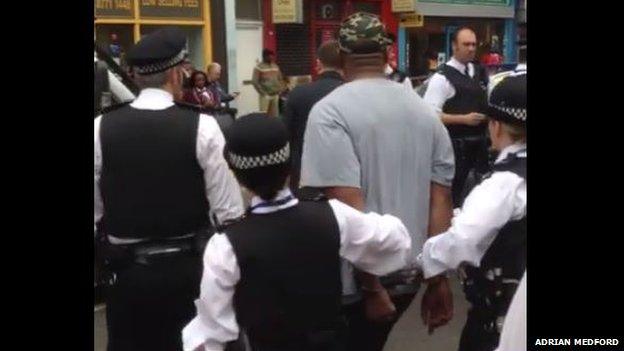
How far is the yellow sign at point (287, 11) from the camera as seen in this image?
16.5 m

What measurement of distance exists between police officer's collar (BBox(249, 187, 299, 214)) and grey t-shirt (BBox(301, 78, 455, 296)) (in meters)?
0.47

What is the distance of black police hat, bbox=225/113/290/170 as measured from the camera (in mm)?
2834

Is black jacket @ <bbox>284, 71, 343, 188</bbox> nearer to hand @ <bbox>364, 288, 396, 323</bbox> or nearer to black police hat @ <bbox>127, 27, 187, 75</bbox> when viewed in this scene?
black police hat @ <bbox>127, 27, 187, 75</bbox>

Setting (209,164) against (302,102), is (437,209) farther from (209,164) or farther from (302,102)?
(302,102)

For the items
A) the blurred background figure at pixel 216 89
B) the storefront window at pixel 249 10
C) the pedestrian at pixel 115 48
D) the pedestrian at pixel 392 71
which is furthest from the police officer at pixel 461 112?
the storefront window at pixel 249 10

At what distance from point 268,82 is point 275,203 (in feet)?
41.7

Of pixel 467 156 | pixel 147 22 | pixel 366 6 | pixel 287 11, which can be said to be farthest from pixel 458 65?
pixel 366 6

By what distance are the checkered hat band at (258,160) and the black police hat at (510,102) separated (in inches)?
33.5

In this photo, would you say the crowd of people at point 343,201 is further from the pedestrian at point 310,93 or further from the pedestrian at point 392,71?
the pedestrian at point 310,93

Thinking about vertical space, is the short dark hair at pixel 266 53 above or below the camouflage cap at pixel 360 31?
below
